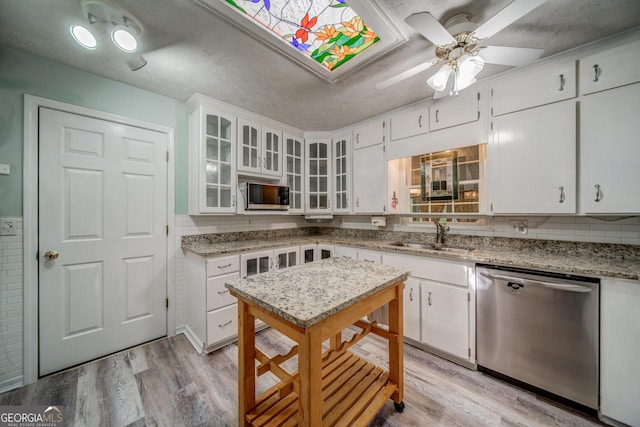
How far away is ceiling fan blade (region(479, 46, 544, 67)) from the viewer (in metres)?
1.28

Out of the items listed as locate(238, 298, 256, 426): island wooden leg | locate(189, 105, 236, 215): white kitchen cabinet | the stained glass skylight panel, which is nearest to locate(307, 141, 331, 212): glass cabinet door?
locate(189, 105, 236, 215): white kitchen cabinet

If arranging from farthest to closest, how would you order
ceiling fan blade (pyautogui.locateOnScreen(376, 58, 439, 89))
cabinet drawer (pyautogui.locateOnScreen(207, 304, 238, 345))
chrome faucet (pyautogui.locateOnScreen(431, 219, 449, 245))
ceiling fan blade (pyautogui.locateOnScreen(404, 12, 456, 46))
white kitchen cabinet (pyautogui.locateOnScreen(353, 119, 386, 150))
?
white kitchen cabinet (pyautogui.locateOnScreen(353, 119, 386, 150)), chrome faucet (pyautogui.locateOnScreen(431, 219, 449, 245)), cabinet drawer (pyautogui.locateOnScreen(207, 304, 238, 345)), ceiling fan blade (pyautogui.locateOnScreen(376, 58, 439, 89)), ceiling fan blade (pyautogui.locateOnScreen(404, 12, 456, 46))

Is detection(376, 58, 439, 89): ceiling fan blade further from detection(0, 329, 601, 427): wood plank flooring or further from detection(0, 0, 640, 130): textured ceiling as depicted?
detection(0, 329, 601, 427): wood plank flooring

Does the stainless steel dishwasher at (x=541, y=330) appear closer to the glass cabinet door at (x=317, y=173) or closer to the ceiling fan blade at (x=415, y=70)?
the ceiling fan blade at (x=415, y=70)

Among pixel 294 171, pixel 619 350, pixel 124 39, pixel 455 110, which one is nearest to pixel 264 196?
pixel 294 171

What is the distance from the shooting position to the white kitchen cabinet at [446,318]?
1913mm

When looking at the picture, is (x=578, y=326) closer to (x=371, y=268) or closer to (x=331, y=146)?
(x=371, y=268)

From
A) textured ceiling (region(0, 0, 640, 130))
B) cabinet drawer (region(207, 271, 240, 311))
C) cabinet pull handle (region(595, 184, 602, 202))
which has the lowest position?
cabinet drawer (region(207, 271, 240, 311))

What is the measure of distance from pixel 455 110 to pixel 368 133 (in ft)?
3.29

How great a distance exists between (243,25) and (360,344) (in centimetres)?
275

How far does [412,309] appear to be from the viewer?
7.23ft

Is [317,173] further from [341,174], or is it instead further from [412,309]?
[412,309]

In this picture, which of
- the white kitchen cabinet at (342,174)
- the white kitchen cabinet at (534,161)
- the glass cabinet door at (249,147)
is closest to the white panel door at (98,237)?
the glass cabinet door at (249,147)

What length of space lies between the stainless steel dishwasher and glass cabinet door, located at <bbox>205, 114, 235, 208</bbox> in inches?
102
